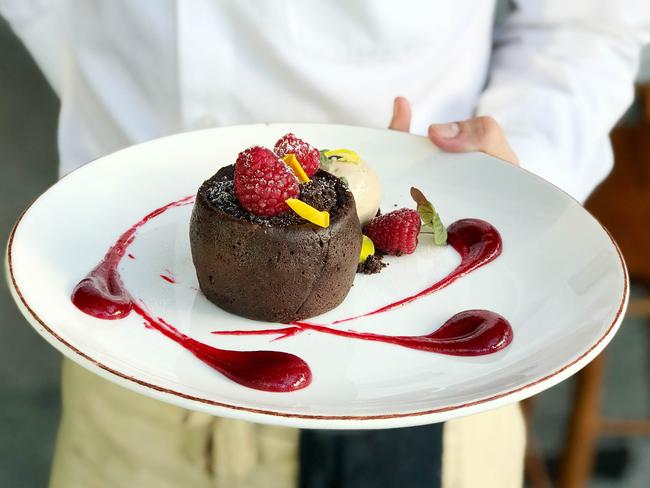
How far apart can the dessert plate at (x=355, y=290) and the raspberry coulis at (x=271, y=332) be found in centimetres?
1

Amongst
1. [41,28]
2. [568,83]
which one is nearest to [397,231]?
[568,83]

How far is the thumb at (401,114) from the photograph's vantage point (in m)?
1.49

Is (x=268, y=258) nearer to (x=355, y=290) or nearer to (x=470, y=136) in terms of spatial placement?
(x=355, y=290)

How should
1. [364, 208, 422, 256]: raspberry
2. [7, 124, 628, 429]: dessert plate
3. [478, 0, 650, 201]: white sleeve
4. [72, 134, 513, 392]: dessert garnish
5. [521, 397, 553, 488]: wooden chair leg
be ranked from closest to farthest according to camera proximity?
[7, 124, 628, 429]: dessert plate < [72, 134, 513, 392]: dessert garnish < [364, 208, 422, 256]: raspberry < [478, 0, 650, 201]: white sleeve < [521, 397, 553, 488]: wooden chair leg

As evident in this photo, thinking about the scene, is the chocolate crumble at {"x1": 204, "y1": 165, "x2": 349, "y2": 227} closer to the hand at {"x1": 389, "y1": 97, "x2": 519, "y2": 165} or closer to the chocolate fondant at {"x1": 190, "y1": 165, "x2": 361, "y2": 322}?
the chocolate fondant at {"x1": 190, "y1": 165, "x2": 361, "y2": 322}

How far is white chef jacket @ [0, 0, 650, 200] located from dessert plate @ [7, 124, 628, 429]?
11 centimetres

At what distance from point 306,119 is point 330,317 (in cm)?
57

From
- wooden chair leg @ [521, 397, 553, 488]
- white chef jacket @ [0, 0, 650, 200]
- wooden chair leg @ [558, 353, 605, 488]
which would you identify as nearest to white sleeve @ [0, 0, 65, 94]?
white chef jacket @ [0, 0, 650, 200]

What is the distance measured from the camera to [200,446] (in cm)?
137

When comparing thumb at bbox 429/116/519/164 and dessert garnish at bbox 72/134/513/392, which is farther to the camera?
thumb at bbox 429/116/519/164

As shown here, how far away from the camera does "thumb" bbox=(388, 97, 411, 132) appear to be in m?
1.49

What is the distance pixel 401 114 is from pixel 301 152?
0.37 meters

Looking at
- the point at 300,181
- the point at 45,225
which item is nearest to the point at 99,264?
the point at 45,225

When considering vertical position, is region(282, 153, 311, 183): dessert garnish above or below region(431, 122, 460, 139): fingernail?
above
